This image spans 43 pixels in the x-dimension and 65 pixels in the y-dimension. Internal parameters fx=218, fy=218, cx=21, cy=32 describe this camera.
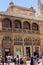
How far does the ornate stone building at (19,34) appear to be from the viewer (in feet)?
105

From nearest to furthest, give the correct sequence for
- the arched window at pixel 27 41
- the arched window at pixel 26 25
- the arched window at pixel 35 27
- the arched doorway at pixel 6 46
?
the arched doorway at pixel 6 46 → the arched window at pixel 27 41 → the arched window at pixel 26 25 → the arched window at pixel 35 27

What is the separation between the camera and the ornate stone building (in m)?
32.1

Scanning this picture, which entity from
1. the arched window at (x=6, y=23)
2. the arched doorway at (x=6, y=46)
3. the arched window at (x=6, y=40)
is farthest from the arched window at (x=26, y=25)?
the arched doorway at (x=6, y=46)

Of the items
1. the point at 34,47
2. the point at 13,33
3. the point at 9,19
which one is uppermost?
the point at 9,19

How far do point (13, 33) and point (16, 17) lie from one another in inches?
102

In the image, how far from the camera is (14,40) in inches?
1302

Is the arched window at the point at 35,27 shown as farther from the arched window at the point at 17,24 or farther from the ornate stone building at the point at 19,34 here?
the arched window at the point at 17,24

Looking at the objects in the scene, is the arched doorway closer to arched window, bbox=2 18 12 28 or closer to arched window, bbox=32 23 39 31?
arched window, bbox=2 18 12 28

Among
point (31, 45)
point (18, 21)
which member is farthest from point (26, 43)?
point (18, 21)

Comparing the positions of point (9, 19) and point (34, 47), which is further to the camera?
point (34, 47)

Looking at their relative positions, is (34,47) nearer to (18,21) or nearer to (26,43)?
(26,43)

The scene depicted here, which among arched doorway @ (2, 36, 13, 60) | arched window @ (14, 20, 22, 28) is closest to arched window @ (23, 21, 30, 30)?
arched window @ (14, 20, 22, 28)

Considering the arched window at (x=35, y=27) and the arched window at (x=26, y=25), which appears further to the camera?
the arched window at (x=35, y=27)

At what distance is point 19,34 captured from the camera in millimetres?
33781
